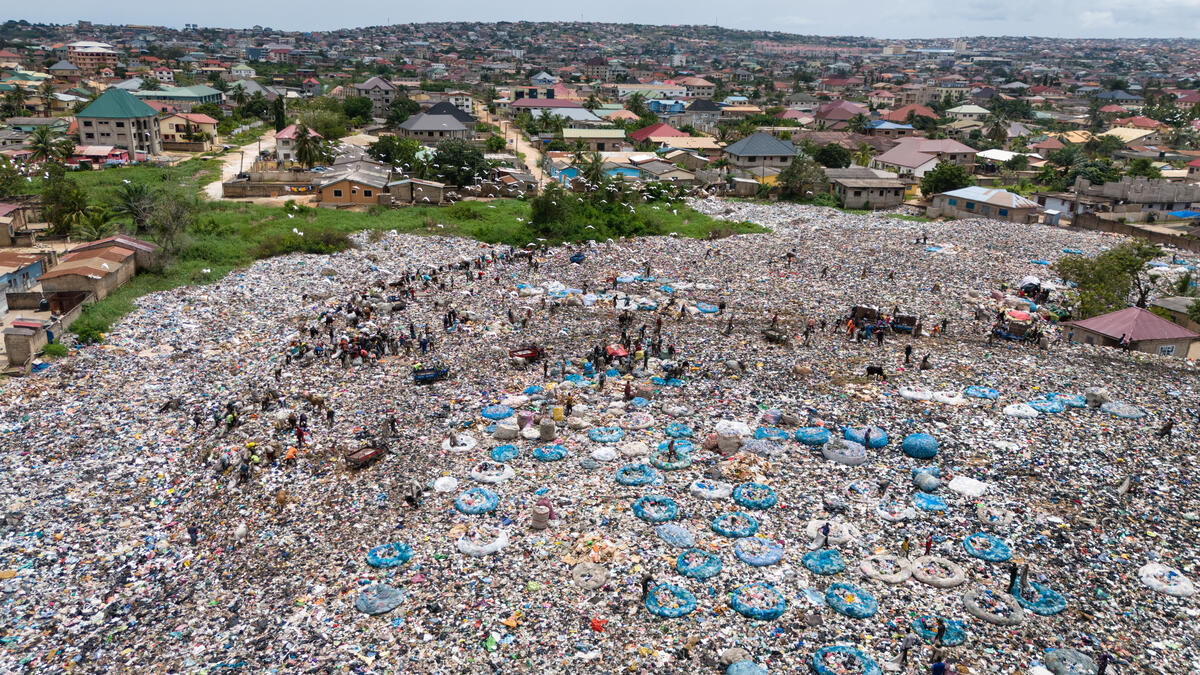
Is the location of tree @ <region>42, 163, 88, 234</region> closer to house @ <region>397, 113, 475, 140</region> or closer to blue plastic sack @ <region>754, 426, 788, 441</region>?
house @ <region>397, 113, 475, 140</region>

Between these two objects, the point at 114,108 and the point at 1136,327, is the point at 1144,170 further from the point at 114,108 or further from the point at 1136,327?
the point at 114,108

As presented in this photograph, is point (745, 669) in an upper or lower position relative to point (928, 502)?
lower

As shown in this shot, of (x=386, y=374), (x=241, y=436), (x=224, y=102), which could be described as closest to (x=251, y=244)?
(x=386, y=374)

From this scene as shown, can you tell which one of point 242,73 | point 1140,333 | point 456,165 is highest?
point 242,73

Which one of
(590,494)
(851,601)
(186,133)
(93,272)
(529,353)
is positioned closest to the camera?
(851,601)

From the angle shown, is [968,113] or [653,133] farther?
[968,113]

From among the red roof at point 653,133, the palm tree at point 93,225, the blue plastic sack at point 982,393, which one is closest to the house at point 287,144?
the palm tree at point 93,225

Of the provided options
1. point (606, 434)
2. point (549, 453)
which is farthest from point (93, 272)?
point (606, 434)
